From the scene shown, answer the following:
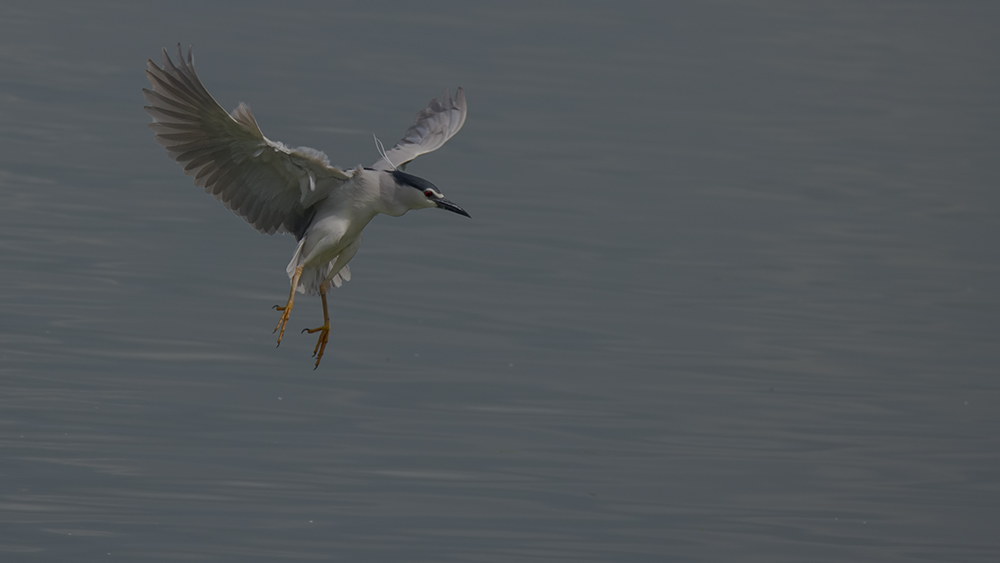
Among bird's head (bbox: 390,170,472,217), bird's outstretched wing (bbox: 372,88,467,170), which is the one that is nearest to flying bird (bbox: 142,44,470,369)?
bird's head (bbox: 390,170,472,217)

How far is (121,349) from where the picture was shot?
401 inches

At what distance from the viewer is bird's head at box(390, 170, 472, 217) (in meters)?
7.98

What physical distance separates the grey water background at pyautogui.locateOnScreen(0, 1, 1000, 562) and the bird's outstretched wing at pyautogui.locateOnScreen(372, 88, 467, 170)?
5.35 feet

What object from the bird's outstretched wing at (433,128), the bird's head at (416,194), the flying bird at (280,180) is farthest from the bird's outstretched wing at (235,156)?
the bird's outstretched wing at (433,128)

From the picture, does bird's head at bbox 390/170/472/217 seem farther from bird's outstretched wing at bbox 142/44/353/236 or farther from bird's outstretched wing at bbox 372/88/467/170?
bird's outstretched wing at bbox 372/88/467/170

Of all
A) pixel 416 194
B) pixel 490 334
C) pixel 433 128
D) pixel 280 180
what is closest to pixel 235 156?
pixel 280 180

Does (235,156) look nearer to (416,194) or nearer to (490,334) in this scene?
(416,194)

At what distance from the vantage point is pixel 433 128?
9.33m

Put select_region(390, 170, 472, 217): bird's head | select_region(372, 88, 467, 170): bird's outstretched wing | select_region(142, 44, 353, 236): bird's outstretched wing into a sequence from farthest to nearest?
select_region(372, 88, 467, 170): bird's outstretched wing → select_region(390, 170, 472, 217): bird's head → select_region(142, 44, 353, 236): bird's outstretched wing

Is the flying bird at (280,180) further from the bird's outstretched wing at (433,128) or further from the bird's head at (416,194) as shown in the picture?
the bird's outstretched wing at (433,128)

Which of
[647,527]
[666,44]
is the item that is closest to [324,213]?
[647,527]

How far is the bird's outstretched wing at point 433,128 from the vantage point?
9.00 m

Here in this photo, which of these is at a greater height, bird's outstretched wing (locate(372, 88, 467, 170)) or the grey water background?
bird's outstretched wing (locate(372, 88, 467, 170))

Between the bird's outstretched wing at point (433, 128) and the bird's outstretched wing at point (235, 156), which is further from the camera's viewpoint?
the bird's outstretched wing at point (433, 128)
